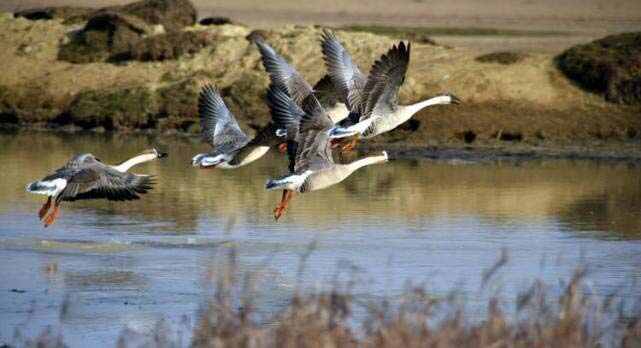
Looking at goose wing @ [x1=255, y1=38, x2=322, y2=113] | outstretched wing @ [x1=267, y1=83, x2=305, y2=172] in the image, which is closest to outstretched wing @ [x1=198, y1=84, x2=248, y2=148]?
goose wing @ [x1=255, y1=38, x2=322, y2=113]

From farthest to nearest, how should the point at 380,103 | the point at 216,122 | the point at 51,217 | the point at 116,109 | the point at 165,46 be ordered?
the point at 165,46
the point at 116,109
the point at 216,122
the point at 380,103
the point at 51,217

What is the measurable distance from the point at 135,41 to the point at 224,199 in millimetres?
12524

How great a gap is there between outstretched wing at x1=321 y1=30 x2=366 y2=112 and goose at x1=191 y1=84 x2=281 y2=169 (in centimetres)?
93

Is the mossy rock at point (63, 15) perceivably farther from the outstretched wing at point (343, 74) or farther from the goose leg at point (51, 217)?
the goose leg at point (51, 217)

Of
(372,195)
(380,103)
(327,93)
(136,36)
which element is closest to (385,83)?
(380,103)

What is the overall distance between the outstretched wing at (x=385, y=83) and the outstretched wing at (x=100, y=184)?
2.54 m

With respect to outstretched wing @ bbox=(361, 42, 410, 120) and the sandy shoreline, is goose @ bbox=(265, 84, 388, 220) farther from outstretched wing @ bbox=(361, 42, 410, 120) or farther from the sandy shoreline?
the sandy shoreline

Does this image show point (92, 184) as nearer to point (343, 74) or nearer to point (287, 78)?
point (287, 78)

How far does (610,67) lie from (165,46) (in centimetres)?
877

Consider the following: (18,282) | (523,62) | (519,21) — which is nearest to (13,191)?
(18,282)

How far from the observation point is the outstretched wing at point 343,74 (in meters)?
17.6

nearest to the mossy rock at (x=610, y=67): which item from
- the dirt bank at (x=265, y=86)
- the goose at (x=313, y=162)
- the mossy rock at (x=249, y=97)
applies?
the dirt bank at (x=265, y=86)

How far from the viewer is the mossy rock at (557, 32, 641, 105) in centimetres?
2742

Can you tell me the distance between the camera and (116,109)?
1170 inches
